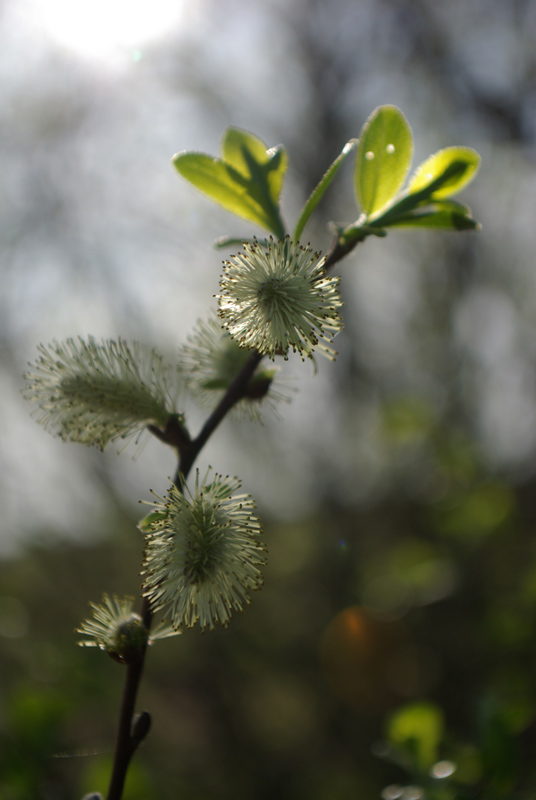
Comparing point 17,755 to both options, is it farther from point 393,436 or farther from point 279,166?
point 393,436

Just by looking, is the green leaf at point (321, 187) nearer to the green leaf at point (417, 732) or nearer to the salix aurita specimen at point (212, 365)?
the salix aurita specimen at point (212, 365)

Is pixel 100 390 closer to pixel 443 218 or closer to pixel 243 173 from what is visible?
pixel 243 173

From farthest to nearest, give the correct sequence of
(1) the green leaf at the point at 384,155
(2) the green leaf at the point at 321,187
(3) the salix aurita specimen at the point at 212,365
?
(3) the salix aurita specimen at the point at 212,365
(1) the green leaf at the point at 384,155
(2) the green leaf at the point at 321,187

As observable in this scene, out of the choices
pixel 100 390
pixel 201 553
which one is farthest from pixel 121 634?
pixel 100 390

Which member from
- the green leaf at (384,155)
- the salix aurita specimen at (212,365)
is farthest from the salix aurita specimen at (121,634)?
the green leaf at (384,155)

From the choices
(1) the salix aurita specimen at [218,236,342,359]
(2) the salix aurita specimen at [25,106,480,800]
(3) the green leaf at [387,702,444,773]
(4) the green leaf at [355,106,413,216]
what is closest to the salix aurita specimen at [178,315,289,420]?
(2) the salix aurita specimen at [25,106,480,800]

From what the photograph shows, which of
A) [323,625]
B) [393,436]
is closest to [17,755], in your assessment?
[393,436]
